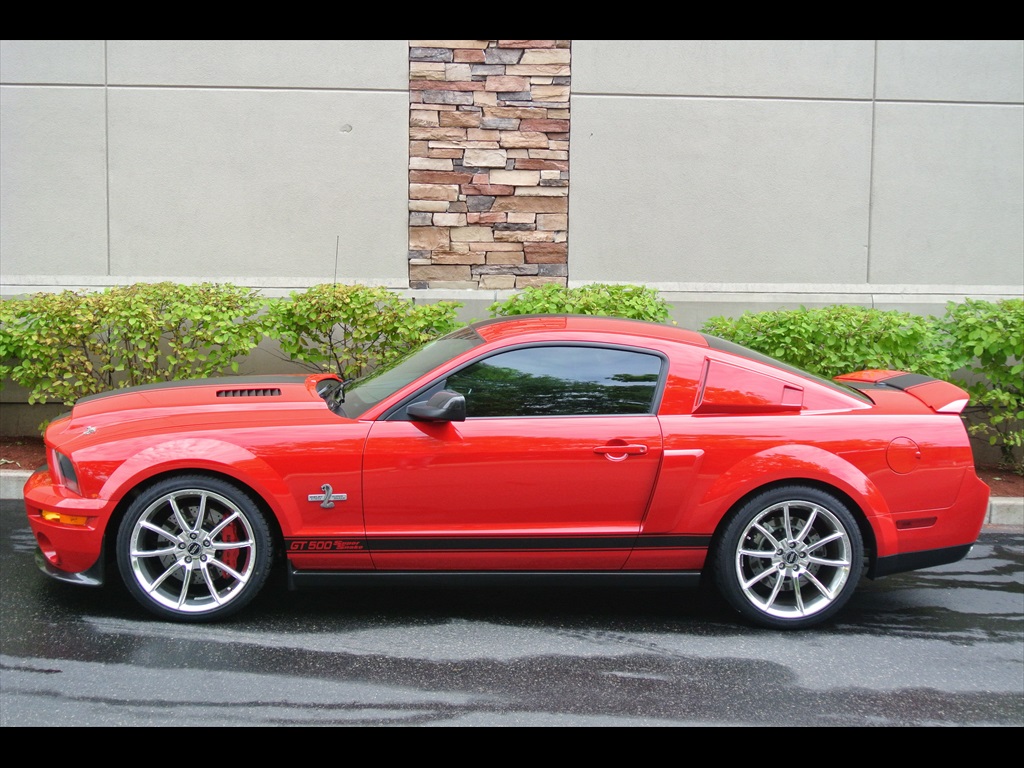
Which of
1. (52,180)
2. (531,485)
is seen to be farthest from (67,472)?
(52,180)

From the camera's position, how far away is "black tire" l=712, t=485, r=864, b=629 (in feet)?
15.2

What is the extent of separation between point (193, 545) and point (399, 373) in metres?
1.33

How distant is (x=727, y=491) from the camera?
181 inches

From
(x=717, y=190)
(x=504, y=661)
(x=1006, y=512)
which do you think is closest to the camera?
(x=504, y=661)

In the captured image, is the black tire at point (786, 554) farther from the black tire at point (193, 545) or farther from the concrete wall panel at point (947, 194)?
the concrete wall panel at point (947, 194)

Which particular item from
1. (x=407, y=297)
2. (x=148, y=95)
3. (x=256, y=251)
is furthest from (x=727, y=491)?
(x=148, y=95)

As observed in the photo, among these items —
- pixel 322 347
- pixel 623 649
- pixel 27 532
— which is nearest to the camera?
pixel 623 649

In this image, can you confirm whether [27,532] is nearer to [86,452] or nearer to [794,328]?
[86,452]

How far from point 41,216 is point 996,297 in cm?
896

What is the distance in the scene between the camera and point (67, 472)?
180 inches

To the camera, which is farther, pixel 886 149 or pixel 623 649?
pixel 886 149

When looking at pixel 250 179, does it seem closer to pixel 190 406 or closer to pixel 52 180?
pixel 52 180

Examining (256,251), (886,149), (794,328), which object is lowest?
(794,328)

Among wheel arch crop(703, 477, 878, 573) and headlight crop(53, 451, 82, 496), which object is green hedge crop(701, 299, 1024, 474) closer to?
wheel arch crop(703, 477, 878, 573)
